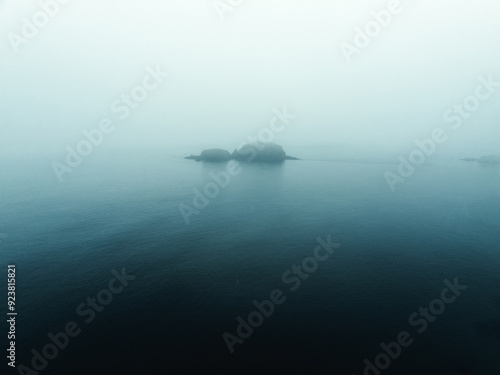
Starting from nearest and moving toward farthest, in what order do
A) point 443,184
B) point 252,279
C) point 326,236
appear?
1. point 252,279
2. point 326,236
3. point 443,184

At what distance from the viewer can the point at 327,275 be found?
68000 mm

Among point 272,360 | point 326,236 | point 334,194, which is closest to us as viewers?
point 272,360

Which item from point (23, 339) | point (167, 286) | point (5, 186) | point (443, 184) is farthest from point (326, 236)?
point (5, 186)

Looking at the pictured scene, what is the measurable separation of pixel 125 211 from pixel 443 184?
199914 millimetres

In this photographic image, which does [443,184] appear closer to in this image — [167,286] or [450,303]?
[450,303]

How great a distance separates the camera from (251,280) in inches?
2571

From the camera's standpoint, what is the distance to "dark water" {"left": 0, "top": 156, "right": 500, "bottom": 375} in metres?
44.5

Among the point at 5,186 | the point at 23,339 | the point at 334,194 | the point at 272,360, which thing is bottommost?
the point at 272,360

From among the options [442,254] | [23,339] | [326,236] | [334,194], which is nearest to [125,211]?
[23,339]

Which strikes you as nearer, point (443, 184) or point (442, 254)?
point (442, 254)

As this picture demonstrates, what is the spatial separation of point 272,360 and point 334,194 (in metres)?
112

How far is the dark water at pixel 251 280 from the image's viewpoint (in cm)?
4453

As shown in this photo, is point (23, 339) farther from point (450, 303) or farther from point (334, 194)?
point (334, 194)

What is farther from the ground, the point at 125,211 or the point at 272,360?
the point at 125,211
